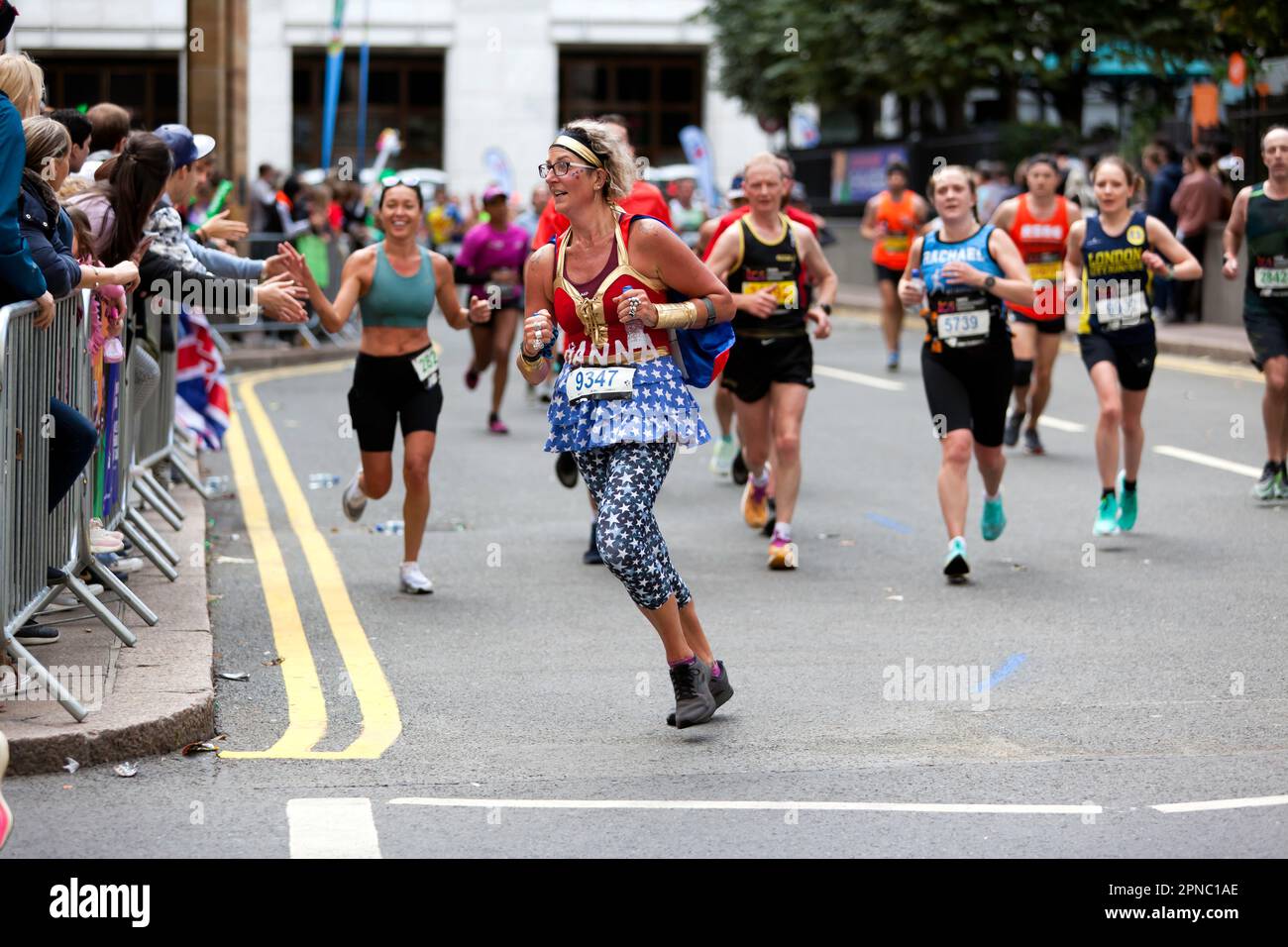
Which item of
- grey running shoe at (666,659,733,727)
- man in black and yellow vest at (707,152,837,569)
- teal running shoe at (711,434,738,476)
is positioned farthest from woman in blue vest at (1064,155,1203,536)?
grey running shoe at (666,659,733,727)

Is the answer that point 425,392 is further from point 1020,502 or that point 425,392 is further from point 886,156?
point 886,156

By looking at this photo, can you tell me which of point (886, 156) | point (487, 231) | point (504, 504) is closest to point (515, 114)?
Result: point (886, 156)

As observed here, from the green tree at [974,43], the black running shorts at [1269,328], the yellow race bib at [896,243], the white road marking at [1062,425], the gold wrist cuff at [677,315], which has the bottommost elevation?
the white road marking at [1062,425]

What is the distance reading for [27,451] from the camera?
657cm

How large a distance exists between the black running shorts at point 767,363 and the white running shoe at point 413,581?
2.06 meters

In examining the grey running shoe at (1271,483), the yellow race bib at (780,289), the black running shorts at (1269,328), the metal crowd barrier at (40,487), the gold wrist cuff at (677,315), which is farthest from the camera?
the grey running shoe at (1271,483)

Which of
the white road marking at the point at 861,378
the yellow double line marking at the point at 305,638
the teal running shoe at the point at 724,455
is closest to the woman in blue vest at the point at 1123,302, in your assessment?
the teal running shoe at the point at 724,455

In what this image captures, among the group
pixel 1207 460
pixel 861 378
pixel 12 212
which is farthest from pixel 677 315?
pixel 861 378

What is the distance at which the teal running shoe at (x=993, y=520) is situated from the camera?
9.95 metres

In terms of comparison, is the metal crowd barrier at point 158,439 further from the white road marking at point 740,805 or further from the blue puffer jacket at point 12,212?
the white road marking at point 740,805

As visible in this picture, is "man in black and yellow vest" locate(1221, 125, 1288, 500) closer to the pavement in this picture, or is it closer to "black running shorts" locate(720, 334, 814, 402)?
"black running shorts" locate(720, 334, 814, 402)

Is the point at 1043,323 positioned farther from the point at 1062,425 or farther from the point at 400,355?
the point at 400,355

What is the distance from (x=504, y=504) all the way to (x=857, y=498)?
208 centimetres

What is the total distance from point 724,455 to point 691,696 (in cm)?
640
